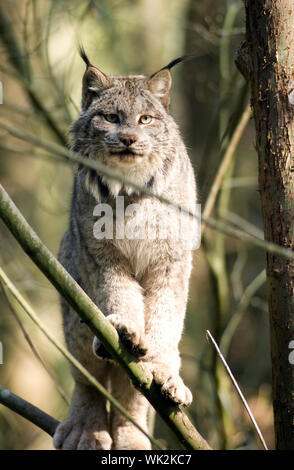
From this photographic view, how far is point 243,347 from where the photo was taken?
12.0m

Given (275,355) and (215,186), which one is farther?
(215,186)

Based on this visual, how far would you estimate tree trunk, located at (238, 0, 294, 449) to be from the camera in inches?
142

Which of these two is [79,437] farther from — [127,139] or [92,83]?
[92,83]

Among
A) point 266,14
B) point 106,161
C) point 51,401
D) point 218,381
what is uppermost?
point 266,14

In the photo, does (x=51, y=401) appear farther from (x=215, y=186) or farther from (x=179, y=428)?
(x=179, y=428)

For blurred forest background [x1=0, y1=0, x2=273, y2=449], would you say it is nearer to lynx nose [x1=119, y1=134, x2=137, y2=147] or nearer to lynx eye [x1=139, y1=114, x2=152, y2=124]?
lynx eye [x1=139, y1=114, x2=152, y2=124]

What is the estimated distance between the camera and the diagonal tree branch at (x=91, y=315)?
280 centimetres

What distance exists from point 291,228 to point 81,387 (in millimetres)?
2187

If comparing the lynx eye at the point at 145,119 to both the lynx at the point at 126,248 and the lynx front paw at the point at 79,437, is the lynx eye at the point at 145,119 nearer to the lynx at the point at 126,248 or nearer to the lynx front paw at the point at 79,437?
the lynx at the point at 126,248

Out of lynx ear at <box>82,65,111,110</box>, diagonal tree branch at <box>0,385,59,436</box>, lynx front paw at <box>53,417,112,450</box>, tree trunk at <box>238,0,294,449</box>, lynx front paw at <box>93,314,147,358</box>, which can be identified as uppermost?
lynx ear at <box>82,65,111,110</box>

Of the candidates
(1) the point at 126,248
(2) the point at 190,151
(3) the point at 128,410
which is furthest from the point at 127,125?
(2) the point at 190,151

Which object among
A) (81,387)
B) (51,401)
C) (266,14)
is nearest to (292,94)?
(266,14)

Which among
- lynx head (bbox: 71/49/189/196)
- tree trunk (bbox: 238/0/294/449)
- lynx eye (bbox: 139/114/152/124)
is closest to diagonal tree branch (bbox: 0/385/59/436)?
tree trunk (bbox: 238/0/294/449)
